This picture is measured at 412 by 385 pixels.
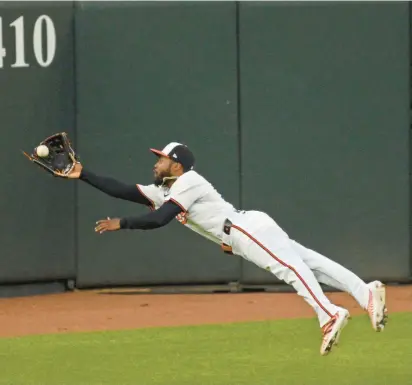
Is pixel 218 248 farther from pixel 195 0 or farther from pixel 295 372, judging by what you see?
pixel 295 372

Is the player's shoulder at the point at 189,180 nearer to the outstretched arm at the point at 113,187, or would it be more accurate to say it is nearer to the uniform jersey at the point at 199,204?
the uniform jersey at the point at 199,204

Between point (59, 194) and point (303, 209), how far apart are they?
2.55 meters

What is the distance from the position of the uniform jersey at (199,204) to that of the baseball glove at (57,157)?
73 centimetres

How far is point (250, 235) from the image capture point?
827 centimetres

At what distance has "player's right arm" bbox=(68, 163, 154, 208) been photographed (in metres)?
8.38

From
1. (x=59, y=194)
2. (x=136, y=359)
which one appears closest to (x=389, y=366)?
(x=136, y=359)

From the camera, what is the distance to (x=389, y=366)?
852 cm

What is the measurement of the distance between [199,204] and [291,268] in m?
0.81

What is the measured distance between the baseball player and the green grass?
0.43 metres

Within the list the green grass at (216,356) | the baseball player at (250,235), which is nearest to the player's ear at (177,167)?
the baseball player at (250,235)

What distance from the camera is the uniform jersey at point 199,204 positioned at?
8.22 metres

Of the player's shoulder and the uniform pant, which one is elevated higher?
the player's shoulder

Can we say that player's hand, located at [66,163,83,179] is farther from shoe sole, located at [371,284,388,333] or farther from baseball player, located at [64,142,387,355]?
shoe sole, located at [371,284,388,333]

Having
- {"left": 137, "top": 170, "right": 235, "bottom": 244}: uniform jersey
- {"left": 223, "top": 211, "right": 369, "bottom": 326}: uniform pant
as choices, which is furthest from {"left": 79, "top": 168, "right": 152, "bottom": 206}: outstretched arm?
{"left": 223, "top": 211, "right": 369, "bottom": 326}: uniform pant
